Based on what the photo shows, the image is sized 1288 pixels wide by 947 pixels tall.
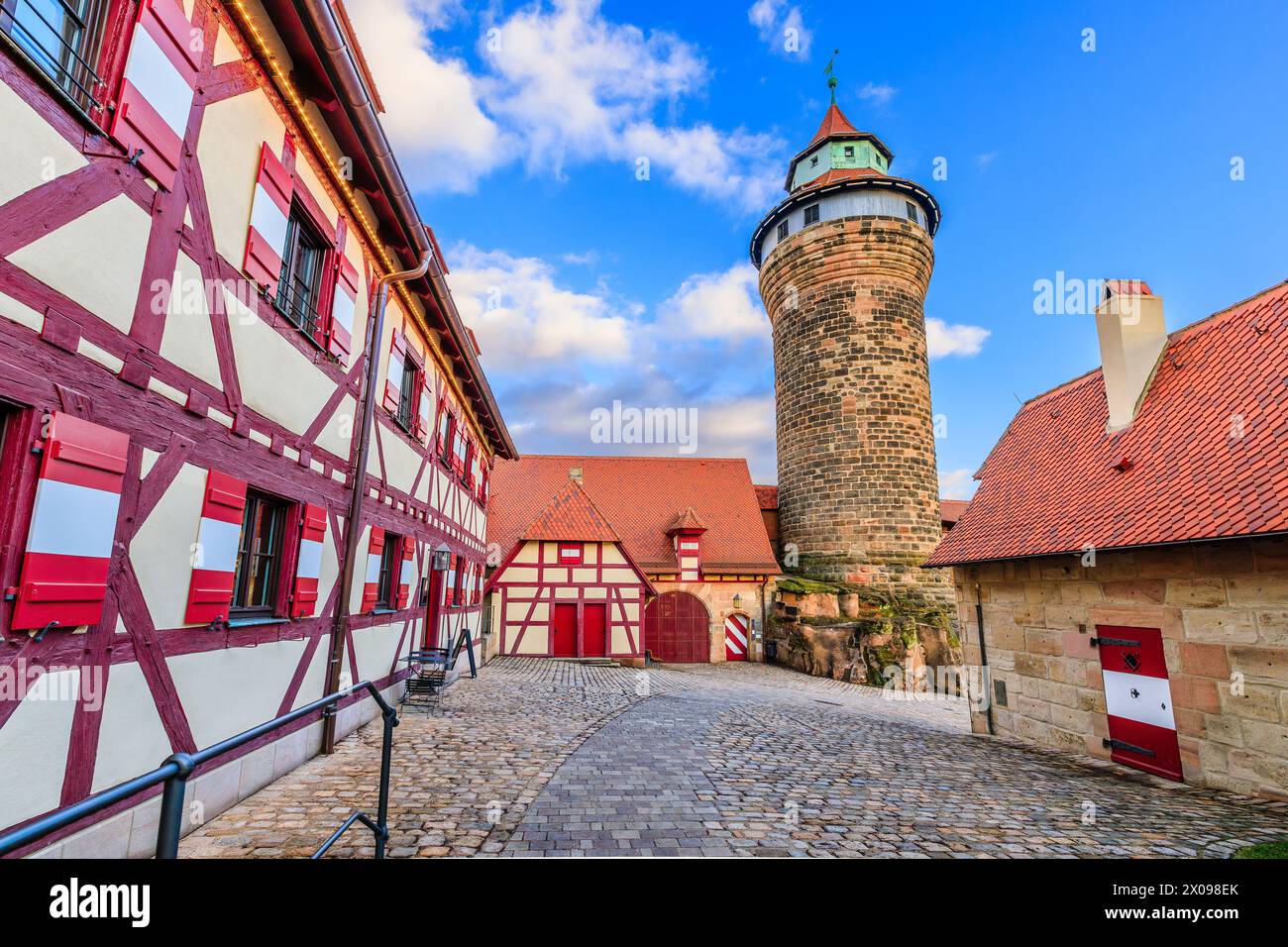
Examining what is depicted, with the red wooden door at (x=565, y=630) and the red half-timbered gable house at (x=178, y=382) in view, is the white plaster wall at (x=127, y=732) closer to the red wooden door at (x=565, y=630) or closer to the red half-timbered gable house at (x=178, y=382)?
the red half-timbered gable house at (x=178, y=382)

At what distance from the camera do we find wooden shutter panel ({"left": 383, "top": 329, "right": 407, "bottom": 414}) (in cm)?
759

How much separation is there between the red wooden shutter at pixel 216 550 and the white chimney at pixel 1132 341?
10.8 meters

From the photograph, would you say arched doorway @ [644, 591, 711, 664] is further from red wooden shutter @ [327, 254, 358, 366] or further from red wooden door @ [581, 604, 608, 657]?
red wooden shutter @ [327, 254, 358, 366]

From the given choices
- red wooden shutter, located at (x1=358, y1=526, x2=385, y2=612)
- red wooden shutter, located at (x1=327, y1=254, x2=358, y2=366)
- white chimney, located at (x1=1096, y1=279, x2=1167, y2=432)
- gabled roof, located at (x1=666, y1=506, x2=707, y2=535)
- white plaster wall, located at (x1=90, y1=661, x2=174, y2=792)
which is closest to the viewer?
white plaster wall, located at (x1=90, y1=661, x2=174, y2=792)

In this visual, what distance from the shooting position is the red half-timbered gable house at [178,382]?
2.85 m

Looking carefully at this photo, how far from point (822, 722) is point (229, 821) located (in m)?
8.08

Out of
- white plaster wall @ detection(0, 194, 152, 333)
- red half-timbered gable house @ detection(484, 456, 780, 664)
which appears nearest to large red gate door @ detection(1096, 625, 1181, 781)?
white plaster wall @ detection(0, 194, 152, 333)

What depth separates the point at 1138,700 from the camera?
7.12m

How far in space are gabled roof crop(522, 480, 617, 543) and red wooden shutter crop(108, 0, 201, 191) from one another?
46.7 ft

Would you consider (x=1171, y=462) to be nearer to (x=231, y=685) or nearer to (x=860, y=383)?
(x=231, y=685)

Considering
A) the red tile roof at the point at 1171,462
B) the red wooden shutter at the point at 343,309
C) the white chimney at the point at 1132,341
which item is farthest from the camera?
the white chimney at the point at 1132,341

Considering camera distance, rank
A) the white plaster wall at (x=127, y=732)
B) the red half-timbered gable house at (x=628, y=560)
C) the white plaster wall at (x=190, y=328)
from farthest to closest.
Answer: the red half-timbered gable house at (x=628, y=560) < the white plaster wall at (x=190, y=328) < the white plaster wall at (x=127, y=732)

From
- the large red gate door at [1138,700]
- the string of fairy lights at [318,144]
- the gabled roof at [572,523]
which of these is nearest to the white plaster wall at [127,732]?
the string of fairy lights at [318,144]
